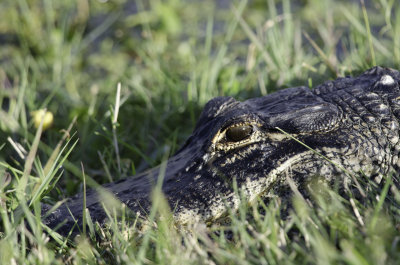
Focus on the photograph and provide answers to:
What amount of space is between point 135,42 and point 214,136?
4161 millimetres

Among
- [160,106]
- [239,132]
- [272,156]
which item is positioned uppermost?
[239,132]

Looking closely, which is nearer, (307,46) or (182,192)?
(182,192)

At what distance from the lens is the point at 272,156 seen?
79.1 inches

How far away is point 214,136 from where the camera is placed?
6.86ft

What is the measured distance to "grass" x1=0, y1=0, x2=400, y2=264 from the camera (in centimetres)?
160

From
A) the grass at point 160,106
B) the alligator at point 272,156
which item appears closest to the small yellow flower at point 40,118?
the grass at point 160,106

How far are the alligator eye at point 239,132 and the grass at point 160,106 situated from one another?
345mm

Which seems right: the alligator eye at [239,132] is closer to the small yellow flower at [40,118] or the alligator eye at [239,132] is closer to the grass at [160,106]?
the grass at [160,106]

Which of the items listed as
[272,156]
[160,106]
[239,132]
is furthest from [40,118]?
[272,156]

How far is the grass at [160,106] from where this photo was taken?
5.26ft

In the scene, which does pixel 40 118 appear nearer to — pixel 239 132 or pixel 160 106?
pixel 160 106

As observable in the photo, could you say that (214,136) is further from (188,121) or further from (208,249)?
(188,121)

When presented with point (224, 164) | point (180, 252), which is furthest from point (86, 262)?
point (224, 164)

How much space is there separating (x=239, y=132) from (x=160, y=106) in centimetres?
191
